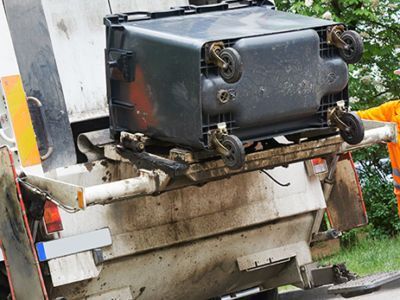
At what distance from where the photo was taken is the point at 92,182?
5.81 m

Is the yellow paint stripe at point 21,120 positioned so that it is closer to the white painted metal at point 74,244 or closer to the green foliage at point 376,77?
the white painted metal at point 74,244

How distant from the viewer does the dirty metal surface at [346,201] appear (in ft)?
22.6

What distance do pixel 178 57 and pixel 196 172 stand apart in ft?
1.87

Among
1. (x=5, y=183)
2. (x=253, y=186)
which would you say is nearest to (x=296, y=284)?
(x=253, y=186)

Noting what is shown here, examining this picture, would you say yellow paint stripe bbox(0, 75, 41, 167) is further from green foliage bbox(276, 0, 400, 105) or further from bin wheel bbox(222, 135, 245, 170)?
green foliage bbox(276, 0, 400, 105)

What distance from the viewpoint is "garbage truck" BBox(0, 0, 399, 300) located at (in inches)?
206

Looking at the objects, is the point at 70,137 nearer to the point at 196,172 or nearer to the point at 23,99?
the point at 23,99

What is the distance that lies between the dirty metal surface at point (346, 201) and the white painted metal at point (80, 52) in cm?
164

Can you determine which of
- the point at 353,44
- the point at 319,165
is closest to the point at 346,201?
the point at 319,165

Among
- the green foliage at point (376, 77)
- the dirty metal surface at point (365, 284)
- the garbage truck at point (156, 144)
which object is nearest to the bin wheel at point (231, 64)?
the garbage truck at point (156, 144)

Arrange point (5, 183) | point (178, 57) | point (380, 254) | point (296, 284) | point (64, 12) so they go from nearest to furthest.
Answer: point (178, 57) < point (5, 183) < point (64, 12) < point (296, 284) < point (380, 254)

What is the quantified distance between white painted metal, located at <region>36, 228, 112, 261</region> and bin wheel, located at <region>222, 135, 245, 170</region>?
2.99ft

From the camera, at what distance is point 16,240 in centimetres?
559

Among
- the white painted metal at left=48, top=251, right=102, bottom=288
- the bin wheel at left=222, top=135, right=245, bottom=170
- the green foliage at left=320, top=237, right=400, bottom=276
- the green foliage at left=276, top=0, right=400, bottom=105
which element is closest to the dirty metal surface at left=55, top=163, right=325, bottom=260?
the white painted metal at left=48, top=251, right=102, bottom=288
